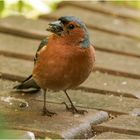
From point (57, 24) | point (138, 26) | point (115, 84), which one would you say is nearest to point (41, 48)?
point (57, 24)

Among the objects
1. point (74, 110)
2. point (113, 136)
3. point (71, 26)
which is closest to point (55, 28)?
point (71, 26)

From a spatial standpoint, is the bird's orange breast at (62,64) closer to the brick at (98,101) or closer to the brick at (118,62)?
the brick at (98,101)

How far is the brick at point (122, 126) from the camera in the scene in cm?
334

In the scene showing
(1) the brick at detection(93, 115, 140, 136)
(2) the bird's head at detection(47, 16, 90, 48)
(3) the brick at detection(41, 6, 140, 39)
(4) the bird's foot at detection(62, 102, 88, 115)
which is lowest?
(3) the brick at detection(41, 6, 140, 39)

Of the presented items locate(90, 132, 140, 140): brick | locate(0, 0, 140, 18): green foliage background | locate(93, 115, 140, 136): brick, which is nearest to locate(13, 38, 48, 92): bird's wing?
locate(93, 115, 140, 136): brick

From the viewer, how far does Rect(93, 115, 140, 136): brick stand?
3336mm

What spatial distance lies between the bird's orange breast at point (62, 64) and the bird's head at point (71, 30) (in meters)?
0.05

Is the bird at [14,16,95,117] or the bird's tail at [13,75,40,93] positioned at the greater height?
the bird at [14,16,95,117]

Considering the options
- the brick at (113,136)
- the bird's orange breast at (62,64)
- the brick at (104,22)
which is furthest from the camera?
the brick at (104,22)

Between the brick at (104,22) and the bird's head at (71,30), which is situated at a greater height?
the bird's head at (71,30)

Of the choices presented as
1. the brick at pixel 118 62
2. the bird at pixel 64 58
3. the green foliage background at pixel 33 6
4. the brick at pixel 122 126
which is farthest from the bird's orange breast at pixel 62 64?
the green foliage background at pixel 33 6

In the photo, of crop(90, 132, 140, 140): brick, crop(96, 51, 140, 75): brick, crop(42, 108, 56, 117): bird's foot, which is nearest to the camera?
crop(90, 132, 140, 140): brick

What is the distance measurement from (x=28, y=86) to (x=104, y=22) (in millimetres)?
1911

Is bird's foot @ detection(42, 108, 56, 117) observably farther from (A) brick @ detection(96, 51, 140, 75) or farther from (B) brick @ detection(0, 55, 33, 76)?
(A) brick @ detection(96, 51, 140, 75)
